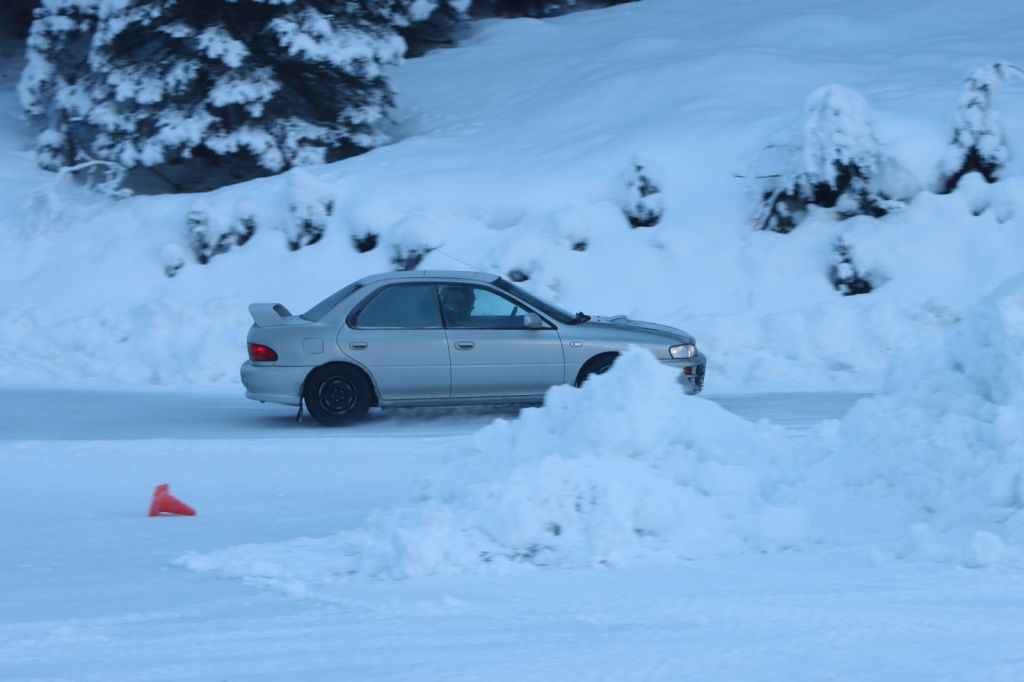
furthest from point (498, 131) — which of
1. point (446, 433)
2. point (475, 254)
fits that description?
point (446, 433)

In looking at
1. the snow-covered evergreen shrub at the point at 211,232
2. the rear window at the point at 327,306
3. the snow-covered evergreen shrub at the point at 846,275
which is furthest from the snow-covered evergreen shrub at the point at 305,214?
the snow-covered evergreen shrub at the point at 846,275

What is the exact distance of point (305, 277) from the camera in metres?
15.8

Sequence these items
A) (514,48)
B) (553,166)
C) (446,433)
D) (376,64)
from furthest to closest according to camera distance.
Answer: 1. (514,48)
2. (376,64)
3. (553,166)
4. (446,433)

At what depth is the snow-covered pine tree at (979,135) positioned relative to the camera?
50.2ft

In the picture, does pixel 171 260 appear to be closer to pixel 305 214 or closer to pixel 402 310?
pixel 305 214

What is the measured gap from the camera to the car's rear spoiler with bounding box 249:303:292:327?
34.1 feet

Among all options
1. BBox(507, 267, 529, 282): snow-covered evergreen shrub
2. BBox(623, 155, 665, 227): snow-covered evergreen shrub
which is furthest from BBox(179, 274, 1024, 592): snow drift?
BBox(623, 155, 665, 227): snow-covered evergreen shrub

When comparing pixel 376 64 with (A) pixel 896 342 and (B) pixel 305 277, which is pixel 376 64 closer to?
(B) pixel 305 277

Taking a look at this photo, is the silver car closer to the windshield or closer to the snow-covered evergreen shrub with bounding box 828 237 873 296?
the windshield

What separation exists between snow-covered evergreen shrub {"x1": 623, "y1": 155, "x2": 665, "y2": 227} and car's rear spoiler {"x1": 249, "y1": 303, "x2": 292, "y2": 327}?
6.27 m

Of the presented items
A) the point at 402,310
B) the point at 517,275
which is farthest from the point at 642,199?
the point at 402,310

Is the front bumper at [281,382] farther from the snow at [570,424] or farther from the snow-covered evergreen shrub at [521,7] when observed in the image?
the snow-covered evergreen shrub at [521,7]

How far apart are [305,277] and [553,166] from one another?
12.8ft

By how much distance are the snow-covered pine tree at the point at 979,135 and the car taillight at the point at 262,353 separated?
947 cm
